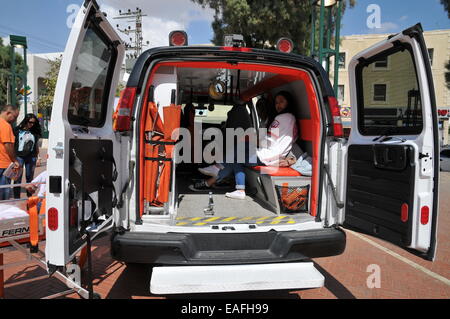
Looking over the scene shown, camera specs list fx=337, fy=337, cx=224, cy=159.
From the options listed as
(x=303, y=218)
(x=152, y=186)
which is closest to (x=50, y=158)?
(x=152, y=186)

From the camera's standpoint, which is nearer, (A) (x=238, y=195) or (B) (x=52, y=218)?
(B) (x=52, y=218)

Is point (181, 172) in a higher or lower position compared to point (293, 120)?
lower

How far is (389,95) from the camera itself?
110 inches

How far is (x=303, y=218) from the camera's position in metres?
3.14

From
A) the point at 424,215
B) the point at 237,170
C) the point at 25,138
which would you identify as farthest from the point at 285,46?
the point at 25,138

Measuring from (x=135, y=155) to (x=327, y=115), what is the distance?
1715 mm

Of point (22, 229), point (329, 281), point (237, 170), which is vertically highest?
point (237, 170)

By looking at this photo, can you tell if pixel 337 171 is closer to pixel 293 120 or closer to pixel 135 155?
pixel 293 120

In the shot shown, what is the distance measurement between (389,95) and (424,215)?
102 cm

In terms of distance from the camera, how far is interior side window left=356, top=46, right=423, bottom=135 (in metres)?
2.52

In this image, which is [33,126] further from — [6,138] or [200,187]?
[200,187]

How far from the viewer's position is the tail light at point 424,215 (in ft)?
7.67

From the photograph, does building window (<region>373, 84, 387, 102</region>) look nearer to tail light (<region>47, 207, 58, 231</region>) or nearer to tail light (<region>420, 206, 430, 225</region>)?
tail light (<region>420, 206, 430, 225</region>)

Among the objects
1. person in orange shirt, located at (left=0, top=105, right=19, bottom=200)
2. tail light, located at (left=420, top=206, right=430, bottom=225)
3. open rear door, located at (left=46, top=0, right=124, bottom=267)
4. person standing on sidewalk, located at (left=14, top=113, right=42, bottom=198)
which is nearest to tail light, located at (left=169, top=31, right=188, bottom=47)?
open rear door, located at (left=46, top=0, right=124, bottom=267)
